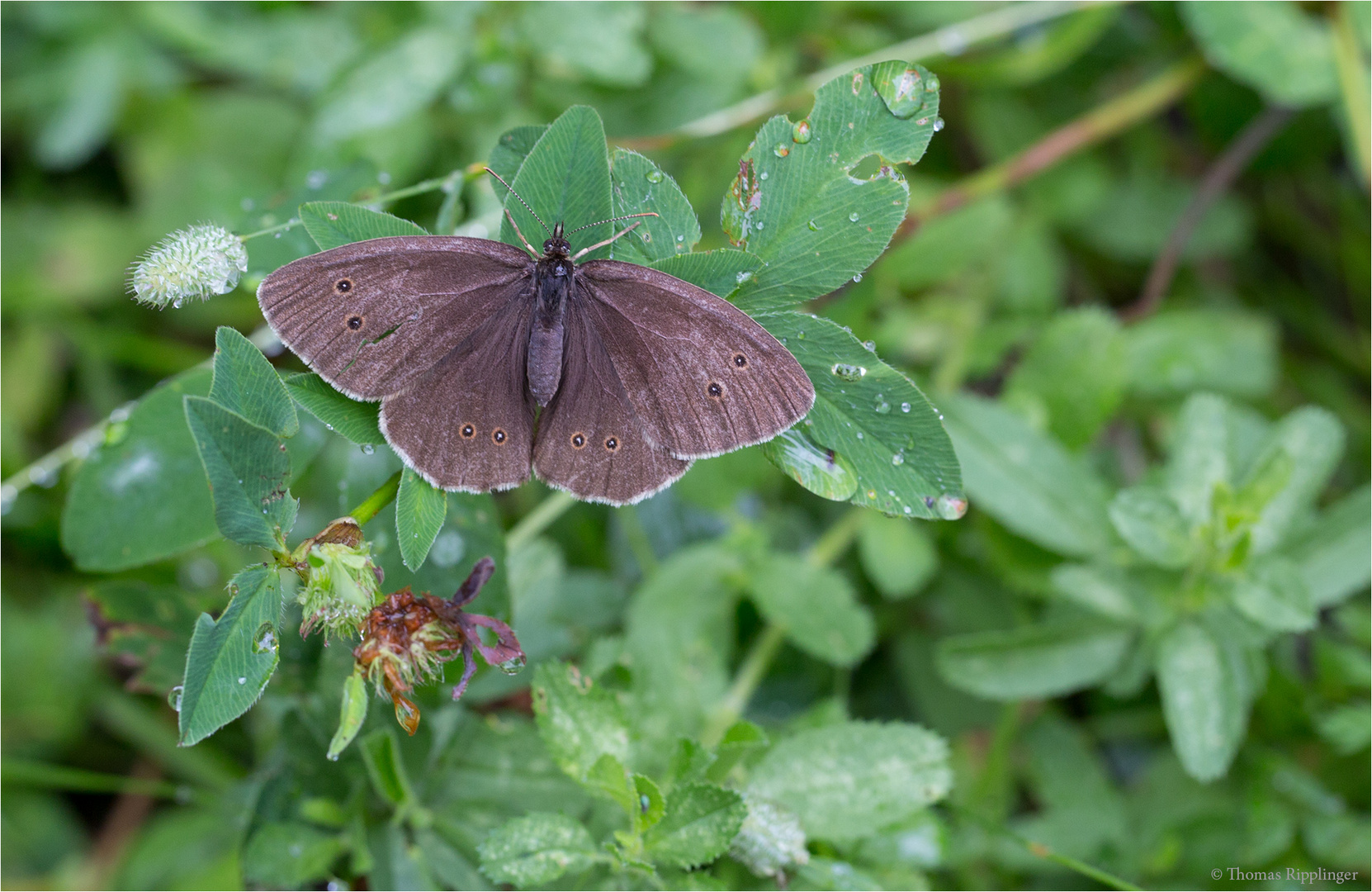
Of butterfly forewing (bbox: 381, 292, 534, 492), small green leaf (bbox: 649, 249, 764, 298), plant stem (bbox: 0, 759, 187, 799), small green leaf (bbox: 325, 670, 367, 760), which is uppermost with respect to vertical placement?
small green leaf (bbox: 649, 249, 764, 298)

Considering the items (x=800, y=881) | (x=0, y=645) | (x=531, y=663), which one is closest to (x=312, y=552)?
(x=531, y=663)

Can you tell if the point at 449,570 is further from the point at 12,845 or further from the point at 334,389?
the point at 12,845

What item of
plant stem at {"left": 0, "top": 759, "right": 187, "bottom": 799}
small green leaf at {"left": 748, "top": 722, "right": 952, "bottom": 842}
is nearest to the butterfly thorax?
small green leaf at {"left": 748, "top": 722, "right": 952, "bottom": 842}

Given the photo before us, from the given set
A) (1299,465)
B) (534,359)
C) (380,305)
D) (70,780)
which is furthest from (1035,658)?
(70,780)

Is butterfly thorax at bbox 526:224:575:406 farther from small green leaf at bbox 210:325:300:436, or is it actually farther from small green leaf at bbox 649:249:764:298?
small green leaf at bbox 210:325:300:436

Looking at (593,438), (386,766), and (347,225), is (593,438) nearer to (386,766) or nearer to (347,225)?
(347,225)

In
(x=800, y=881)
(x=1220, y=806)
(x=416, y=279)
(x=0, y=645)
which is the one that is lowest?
(x=0, y=645)

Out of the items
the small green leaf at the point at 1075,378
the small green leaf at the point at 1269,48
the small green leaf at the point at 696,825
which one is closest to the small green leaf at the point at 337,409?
the small green leaf at the point at 696,825
